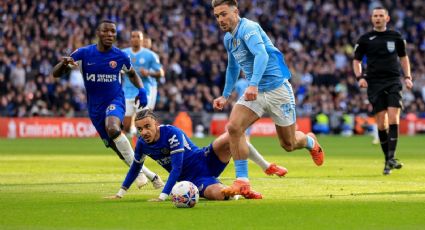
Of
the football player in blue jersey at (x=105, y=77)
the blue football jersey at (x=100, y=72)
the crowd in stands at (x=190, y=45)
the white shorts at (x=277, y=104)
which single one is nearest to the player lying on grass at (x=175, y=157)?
the white shorts at (x=277, y=104)

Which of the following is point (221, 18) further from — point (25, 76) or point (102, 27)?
point (25, 76)

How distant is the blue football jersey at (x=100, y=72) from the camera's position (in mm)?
13734

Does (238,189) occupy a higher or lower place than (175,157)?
lower

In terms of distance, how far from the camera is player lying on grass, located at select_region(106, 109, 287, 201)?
10922 millimetres

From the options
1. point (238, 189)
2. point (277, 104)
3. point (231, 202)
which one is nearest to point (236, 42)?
point (277, 104)

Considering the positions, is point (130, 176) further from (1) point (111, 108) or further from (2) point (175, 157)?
(1) point (111, 108)

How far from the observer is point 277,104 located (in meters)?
11.9

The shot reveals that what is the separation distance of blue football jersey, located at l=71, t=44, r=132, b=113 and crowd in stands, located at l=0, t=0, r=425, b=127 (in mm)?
20257

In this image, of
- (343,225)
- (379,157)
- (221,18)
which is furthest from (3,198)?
(379,157)

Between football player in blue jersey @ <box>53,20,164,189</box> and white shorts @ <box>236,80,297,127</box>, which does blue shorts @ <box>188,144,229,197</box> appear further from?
football player in blue jersey @ <box>53,20,164,189</box>

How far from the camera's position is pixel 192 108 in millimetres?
37188

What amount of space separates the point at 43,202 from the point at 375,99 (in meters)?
7.20

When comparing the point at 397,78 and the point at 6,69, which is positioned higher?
the point at 397,78

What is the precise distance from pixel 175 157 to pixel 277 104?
65.1 inches
